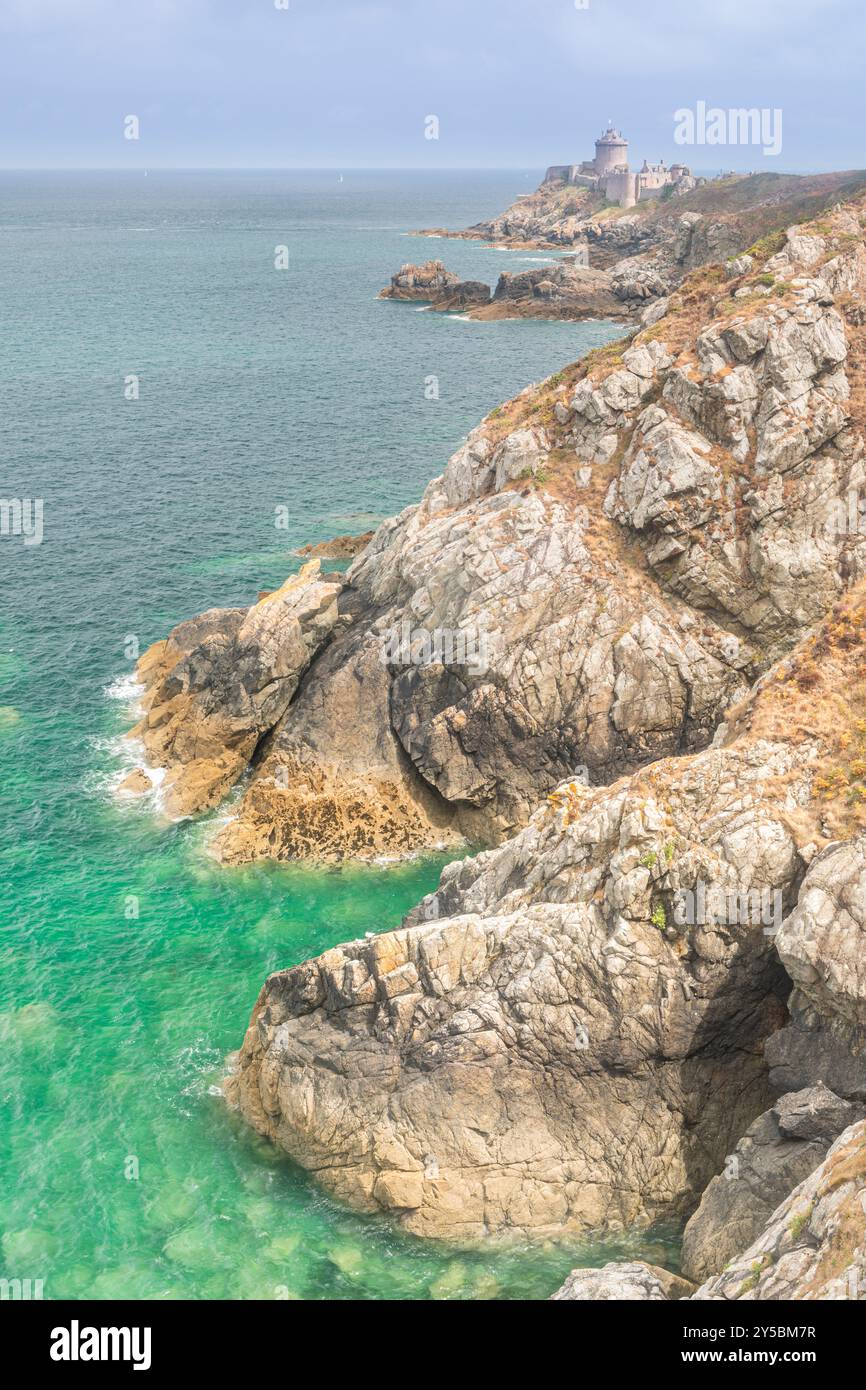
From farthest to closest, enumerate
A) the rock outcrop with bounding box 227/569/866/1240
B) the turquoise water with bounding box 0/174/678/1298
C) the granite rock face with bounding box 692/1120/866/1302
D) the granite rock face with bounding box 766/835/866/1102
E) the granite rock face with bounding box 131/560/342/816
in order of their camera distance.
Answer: the granite rock face with bounding box 131/560/342/816
the rock outcrop with bounding box 227/569/866/1240
the turquoise water with bounding box 0/174/678/1298
the granite rock face with bounding box 766/835/866/1102
the granite rock face with bounding box 692/1120/866/1302

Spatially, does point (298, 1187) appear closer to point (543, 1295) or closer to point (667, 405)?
point (543, 1295)

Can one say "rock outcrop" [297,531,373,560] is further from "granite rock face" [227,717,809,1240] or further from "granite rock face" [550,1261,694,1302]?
"granite rock face" [550,1261,694,1302]

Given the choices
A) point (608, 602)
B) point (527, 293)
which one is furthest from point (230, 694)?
point (527, 293)

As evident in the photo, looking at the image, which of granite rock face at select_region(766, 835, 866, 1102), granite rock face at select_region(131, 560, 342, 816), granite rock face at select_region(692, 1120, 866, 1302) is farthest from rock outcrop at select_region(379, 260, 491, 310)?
granite rock face at select_region(692, 1120, 866, 1302)

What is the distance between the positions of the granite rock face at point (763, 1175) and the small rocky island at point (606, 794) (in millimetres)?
83

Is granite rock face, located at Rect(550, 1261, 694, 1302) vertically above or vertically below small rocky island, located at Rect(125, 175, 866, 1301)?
below

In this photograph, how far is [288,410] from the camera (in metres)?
110

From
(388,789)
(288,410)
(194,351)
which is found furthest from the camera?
(194,351)

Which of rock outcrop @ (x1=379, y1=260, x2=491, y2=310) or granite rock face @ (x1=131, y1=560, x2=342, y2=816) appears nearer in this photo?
granite rock face @ (x1=131, y1=560, x2=342, y2=816)

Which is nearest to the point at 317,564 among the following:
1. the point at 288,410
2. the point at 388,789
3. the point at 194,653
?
the point at 194,653

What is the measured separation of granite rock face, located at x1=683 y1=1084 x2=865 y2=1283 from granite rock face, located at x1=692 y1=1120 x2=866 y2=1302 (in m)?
2.46

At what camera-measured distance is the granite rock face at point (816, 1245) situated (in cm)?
1886

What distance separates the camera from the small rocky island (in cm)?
2711

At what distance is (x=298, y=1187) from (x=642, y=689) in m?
23.0
